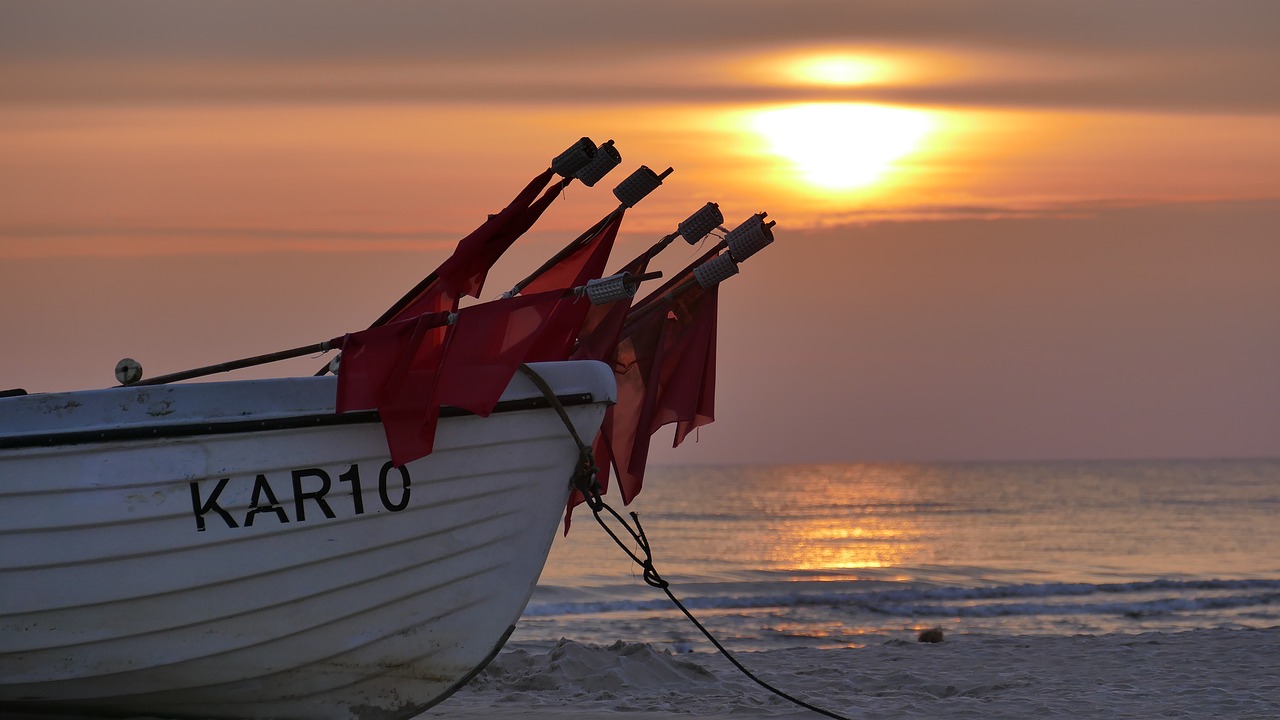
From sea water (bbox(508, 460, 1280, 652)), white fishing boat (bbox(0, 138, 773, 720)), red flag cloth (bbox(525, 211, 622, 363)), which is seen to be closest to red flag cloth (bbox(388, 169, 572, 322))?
white fishing boat (bbox(0, 138, 773, 720))

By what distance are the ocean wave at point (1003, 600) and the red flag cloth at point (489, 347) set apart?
1236cm

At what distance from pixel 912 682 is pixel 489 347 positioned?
5.75 metres

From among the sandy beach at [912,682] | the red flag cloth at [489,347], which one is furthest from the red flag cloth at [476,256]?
the sandy beach at [912,682]

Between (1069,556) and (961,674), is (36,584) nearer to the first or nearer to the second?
(961,674)

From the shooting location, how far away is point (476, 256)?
7.46 metres

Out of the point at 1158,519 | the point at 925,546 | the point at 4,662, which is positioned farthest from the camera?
the point at 1158,519

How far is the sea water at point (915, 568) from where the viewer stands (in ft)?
59.0

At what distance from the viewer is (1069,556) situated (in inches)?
1262

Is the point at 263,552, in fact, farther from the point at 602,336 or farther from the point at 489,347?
the point at 602,336

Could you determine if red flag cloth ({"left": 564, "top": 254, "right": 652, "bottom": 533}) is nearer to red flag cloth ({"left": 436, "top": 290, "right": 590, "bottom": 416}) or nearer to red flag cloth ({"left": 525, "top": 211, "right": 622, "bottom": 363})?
red flag cloth ({"left": 525, "top": 211, "right": 622, "bottom": 363})

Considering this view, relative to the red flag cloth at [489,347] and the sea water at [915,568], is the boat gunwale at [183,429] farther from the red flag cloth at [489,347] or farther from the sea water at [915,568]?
the sea water at [915,568]

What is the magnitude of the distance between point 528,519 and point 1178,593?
1764 centimetres

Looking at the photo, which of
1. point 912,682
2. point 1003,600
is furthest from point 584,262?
point 1003,600

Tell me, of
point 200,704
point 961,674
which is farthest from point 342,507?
point 961,674
